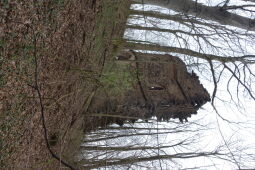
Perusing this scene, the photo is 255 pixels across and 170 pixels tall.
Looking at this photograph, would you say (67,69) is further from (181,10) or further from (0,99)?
(181,10)

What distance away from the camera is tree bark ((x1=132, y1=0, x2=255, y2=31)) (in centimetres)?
886

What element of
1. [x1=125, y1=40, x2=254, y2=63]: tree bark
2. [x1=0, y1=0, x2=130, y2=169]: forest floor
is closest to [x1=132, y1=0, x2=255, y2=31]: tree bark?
[x1=125, y1=40, x2=254, y2=63]: tree bark

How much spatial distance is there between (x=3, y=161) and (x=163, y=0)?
240 inches

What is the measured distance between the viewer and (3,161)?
18.3 feet

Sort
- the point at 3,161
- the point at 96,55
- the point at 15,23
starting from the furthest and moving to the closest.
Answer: the point at 96,55, the point at 3,161, the point at 15,23

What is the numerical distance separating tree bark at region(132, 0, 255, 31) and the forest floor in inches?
64.2

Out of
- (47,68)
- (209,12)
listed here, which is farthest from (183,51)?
(47,68)

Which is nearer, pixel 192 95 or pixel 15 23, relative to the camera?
pixel 15 23

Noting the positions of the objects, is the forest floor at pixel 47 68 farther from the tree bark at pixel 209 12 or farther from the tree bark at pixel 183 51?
the tree bark at pixel 209 12

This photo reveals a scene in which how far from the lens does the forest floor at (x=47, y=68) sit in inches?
203

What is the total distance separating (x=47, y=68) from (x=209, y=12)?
204 inches

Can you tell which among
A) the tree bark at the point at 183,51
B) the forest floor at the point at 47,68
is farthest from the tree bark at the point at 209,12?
the forest floor at the point at 47,68

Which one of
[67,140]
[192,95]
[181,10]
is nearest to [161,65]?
[192,95]

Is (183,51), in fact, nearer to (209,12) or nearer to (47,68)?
(209,12)
